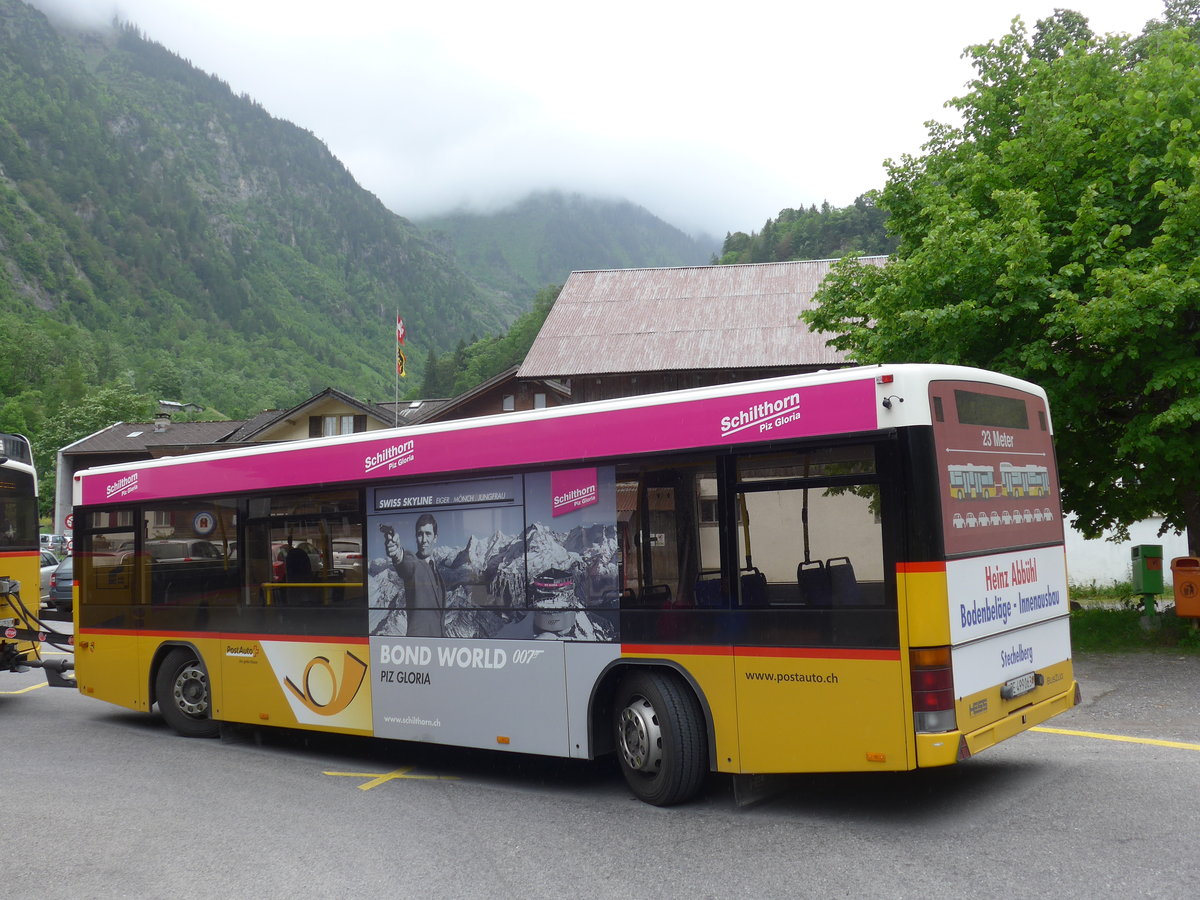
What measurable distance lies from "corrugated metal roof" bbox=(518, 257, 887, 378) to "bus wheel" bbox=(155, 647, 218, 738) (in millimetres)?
21780

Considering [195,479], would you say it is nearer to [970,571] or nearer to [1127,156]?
[970,571]

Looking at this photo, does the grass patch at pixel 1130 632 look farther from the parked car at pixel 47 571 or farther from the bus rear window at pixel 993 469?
the parked car at pixel 47 571

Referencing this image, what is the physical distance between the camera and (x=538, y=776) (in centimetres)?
851

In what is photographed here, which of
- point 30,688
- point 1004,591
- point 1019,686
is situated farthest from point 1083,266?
point 30,688

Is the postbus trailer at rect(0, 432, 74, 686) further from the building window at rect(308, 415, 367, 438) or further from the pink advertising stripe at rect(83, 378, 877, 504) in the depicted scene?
the building window at rect(308, 415, 367, 438)

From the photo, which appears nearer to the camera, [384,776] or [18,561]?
[384,776]

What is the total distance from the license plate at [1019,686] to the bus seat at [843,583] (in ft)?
3.80

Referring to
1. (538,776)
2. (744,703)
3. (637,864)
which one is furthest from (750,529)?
(538,776)

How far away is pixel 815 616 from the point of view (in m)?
6.52

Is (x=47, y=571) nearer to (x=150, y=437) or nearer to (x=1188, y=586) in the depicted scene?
(x=1188, y=586)

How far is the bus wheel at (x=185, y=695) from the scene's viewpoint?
10562 millimetres

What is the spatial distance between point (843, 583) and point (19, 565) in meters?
11.3

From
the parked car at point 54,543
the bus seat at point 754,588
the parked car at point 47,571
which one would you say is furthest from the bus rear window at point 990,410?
the parked car at point 54,543

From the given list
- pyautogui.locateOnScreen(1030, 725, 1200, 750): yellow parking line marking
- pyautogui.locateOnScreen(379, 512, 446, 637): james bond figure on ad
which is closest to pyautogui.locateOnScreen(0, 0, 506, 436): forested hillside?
pyautogui.locateOnScreen(379, 512, 446, 637): james bond figure on ad
